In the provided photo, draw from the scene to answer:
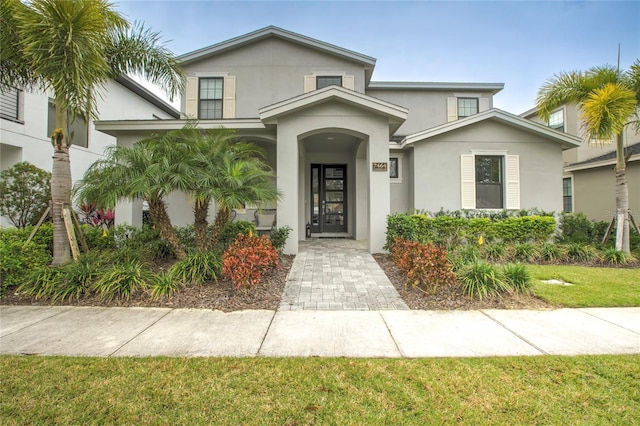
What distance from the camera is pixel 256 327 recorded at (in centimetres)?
385

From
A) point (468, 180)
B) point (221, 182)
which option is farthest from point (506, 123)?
point (221, 182)

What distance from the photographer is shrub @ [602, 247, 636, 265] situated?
7520mm

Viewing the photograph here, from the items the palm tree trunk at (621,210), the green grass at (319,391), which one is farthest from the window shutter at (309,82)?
the green grass at (319,391)

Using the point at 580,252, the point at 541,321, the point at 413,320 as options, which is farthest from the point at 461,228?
the point at 413,320

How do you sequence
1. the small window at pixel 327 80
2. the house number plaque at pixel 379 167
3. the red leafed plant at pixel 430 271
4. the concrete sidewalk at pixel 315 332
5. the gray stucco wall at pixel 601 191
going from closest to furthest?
1. the concrete sidewalk at pixel 315 332
2. the red leafed plant at pixel 430 271
3. the house number plaque at pixel 379 167
4. the gray stucco wall at pixel 601 191
5. the small window at pixel 327 80

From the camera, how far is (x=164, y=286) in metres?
4.97

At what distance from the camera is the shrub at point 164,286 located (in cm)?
486

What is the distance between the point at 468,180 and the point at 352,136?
14.3 ft

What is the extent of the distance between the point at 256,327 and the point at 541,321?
3.88m

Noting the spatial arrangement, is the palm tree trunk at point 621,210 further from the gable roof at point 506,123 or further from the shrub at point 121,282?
the shrub at point 121,282

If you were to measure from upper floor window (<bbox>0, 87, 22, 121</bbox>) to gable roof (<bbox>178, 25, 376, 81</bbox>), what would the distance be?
5.39 metres

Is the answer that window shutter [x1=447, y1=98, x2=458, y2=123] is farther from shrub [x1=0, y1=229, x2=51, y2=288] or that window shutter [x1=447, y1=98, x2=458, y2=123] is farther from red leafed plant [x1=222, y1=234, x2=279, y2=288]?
shrub [x1=0, y1=229, x2=51, y2=288]

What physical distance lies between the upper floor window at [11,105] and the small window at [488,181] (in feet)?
51.3

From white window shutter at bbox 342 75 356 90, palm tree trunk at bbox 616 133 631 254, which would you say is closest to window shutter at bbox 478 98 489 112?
palm tree trunk at bbox 616 133 631 254
